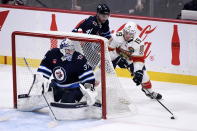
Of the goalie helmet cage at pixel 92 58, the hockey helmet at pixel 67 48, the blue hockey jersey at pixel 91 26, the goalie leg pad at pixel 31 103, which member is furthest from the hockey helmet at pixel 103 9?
the goalie leg pad at pixel 31 103

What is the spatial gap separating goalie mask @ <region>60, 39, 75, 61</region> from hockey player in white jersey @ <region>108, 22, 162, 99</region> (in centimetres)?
79

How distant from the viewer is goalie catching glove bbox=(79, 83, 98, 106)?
6.48 meters

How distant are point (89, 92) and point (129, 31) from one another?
37.8 inches

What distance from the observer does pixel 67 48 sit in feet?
21.4

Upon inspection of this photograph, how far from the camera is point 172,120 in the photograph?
22.1 feet

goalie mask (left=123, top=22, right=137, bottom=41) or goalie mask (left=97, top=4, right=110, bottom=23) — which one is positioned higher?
goalie mask (left=97, top=4, right=110, bottom=23)

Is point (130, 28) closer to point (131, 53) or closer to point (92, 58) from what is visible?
point (131, 53)

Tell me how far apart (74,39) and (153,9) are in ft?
8.06

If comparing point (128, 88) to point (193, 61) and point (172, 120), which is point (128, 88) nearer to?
point (193, 61)

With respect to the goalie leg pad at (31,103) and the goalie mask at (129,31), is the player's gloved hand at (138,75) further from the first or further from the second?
the goalie leg pad at (31,103)

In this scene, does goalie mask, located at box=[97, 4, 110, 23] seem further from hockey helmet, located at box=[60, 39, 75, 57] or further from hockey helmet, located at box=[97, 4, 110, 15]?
hockey helmet, located at box=[60, 39, 75, 57]

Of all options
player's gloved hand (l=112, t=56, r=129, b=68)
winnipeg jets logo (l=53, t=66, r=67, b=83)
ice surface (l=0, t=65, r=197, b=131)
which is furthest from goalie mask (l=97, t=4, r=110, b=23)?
ice surface (l=0, t=65, r=197, b=131)

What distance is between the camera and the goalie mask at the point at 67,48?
6.52 meters

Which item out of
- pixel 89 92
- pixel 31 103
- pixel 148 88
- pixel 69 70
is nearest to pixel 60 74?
pixel 69 70
